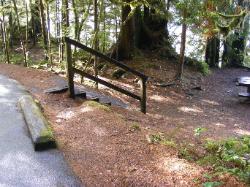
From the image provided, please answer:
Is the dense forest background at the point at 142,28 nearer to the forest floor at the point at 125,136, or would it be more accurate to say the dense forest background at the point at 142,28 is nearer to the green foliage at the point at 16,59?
the green foliage at the point at 16,59

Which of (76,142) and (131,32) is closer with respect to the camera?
(76,142)

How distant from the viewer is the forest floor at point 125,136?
167 inches

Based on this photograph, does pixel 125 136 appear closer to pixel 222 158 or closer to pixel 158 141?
pixel 158 141

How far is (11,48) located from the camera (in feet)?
85.9

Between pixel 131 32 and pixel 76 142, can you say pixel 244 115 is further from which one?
pixel 76 142

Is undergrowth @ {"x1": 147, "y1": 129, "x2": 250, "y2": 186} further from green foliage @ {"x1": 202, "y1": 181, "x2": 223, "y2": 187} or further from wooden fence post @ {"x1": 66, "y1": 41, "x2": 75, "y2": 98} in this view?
wooden fence post @ {"x1": 66, "y1": 41, "x2": 75, "y2": 98}

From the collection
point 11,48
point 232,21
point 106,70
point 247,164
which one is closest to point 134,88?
point 106,70

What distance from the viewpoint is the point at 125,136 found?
18.1ft

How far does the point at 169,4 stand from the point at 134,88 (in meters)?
5.87

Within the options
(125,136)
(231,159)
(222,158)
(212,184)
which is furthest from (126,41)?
(212,184)

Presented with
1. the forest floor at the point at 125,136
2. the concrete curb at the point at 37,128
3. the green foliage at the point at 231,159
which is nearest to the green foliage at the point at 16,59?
the forest floor at the point at 125,136

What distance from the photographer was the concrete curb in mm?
4868

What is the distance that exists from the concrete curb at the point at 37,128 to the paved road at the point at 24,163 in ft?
0.39

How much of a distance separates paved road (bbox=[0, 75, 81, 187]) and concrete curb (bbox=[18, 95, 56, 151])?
0.39 ft
